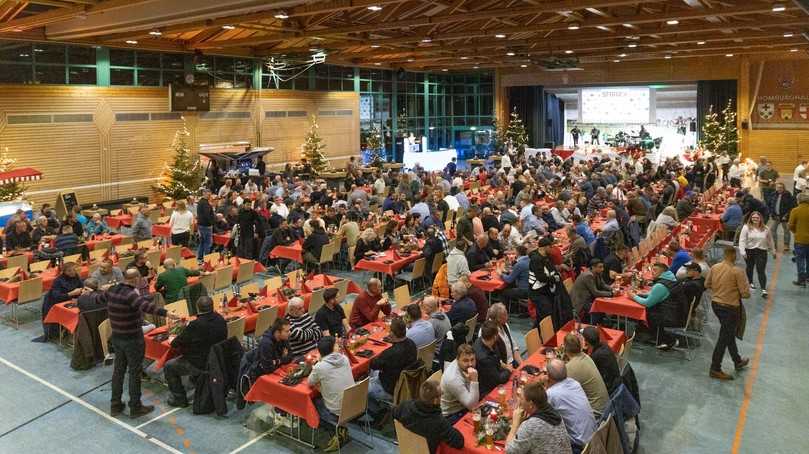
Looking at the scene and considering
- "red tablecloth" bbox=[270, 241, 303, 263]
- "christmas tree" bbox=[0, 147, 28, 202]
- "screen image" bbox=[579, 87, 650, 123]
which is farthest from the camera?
"screen image" bbox=[579, 87, 650, 123]

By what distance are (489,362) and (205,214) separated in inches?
345

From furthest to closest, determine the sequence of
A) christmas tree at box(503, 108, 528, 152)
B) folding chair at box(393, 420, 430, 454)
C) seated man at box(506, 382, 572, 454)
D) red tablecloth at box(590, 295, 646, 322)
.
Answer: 1. christmas tree at box(503, 108, 528, 152)
2. red tablecloth at box(590, 295, 646, 322)
3. folding chair at box(393, 420, 430, 454)
4. seated man at box(506, 382, 572, 454)

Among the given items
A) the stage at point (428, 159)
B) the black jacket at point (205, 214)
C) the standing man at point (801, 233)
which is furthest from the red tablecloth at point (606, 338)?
the stage at point (428, 159)

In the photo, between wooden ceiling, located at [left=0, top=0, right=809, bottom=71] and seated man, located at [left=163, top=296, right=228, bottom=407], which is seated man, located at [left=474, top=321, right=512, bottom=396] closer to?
seated man, located at [left=163, top=296, right=228, bottom=407]

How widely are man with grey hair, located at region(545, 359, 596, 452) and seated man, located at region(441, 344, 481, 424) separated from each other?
30.7 inches

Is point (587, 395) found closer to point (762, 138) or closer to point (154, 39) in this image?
point (154, 39)

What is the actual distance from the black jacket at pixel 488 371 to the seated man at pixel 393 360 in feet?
2.33

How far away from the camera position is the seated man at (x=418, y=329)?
6.96 metres

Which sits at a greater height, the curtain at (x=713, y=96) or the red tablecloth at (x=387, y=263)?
the curtain at (x=713, y=96)

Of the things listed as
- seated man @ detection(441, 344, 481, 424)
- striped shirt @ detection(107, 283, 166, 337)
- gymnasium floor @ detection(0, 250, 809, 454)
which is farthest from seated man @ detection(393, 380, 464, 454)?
striped shirt @ detection(107, 283, 166, 337)

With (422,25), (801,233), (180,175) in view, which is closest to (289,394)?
(801,233)

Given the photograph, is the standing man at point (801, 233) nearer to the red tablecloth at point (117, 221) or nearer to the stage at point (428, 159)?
the red tablecloth at point (117, 221)

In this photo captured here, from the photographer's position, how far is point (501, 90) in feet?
119

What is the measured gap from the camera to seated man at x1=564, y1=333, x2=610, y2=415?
5586 mm
